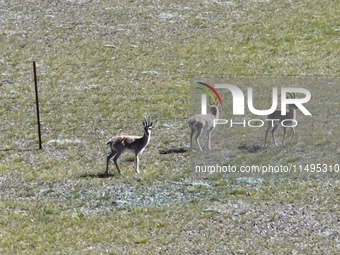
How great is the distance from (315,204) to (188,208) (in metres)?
3.04

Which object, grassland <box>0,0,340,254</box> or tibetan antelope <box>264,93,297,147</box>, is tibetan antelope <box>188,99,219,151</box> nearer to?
grassland <box>0,0,340,254</box>

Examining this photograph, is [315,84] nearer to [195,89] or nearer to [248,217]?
[195,89]

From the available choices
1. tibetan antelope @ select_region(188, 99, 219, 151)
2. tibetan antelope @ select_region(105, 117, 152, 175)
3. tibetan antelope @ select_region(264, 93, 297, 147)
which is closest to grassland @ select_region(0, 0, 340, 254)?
tibetan antelope @ select_region(264, 93, 297, 147)

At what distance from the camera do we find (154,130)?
2575 cm

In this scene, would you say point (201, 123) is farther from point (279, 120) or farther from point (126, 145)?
point (126, 145)

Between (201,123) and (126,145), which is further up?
(201,123)

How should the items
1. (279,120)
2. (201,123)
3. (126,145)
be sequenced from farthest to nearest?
(279,120) < (201,123) < (126,145)

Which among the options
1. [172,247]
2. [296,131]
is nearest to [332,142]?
[296,131]

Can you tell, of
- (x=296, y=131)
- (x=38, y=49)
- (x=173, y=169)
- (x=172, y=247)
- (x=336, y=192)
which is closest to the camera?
(x=172, y=247)

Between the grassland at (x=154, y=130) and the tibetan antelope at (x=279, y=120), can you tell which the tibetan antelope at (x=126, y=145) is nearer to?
the grassland at (x=154, y=130)

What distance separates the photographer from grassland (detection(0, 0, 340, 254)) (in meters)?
18.6

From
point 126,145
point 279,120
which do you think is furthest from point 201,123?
point 126,145

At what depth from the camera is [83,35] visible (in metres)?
35.4

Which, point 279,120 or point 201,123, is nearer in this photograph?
point 201,123
